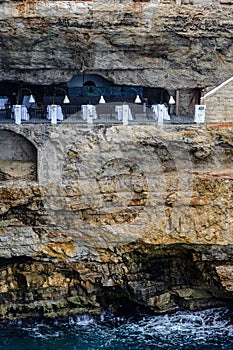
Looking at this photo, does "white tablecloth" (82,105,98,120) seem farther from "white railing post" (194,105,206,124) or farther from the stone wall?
the stone wall

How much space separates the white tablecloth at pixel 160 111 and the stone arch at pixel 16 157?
4.16 m

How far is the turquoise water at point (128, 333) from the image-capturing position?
19.0 meters

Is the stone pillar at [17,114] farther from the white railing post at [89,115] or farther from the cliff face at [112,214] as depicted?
the white railing post at [89,115]

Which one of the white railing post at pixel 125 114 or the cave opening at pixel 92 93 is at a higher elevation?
the cave opening at pixel 92 93

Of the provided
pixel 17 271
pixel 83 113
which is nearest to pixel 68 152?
pixel 83 113

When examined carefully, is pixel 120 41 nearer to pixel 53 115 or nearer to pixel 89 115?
pixel 89 115

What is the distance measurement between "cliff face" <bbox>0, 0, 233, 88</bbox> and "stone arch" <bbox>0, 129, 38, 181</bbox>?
6.40 ft

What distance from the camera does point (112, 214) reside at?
19.3 metres

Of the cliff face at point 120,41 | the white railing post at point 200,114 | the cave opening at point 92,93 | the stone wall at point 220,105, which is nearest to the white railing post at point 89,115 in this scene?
the cliff face at point 120,41

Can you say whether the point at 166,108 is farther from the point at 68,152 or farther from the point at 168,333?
the point at 168,333

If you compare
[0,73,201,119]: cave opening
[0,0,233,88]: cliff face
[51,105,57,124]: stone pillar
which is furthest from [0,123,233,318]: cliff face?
[0,73,201,119]: cave opening

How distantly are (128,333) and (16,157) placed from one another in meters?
6.95

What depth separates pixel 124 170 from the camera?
18891mm

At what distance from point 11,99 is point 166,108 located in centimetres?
557
